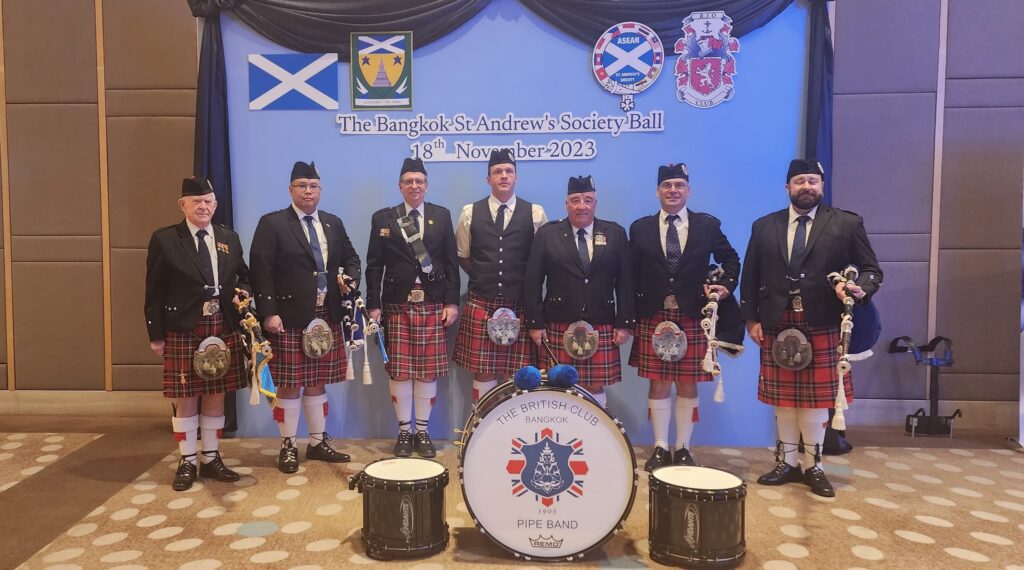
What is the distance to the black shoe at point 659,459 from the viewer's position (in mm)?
3365

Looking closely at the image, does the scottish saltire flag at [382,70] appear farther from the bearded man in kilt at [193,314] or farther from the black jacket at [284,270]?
the bearded man in kilt at [193,314]

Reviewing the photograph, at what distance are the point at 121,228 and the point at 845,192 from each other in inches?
191

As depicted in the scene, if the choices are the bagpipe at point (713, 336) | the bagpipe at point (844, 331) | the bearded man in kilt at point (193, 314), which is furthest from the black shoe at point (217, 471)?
the bagpipe at point (844, 331)

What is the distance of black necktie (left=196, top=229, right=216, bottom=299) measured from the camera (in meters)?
3.06

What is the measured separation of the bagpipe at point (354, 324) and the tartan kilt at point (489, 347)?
0.47m

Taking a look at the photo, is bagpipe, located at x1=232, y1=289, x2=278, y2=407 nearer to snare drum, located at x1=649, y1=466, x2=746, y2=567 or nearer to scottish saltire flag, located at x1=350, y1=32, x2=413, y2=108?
scottish saltire flag, located at x1=350, y1=32, x2=413, y2=108

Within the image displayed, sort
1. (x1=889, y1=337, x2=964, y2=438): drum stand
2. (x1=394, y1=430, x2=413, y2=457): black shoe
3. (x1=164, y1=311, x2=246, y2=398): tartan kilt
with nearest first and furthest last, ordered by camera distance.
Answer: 1. (x1=164, y1=311, x2=246, y2=398): tartan kilt
2. (x1=394, y1=430, x2=413, y2=457): black shoe
3. (x1=889, y1=337, x2=964, y2=438): drum stand

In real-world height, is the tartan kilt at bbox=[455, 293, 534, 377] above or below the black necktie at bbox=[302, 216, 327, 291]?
below

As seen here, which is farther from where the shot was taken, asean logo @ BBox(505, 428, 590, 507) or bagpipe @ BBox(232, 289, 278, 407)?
bagpipe @ BBox(232, 289, 278, 407)

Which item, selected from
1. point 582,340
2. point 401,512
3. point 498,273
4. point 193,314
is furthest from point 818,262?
point 193,314

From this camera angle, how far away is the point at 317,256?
3.33 metres

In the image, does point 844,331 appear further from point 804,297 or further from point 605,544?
point 605,544

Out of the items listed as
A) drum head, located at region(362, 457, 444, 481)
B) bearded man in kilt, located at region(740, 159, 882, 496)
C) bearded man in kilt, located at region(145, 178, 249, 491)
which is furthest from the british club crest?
bearded man in kilt, located at region(145, 178, 249, 491)

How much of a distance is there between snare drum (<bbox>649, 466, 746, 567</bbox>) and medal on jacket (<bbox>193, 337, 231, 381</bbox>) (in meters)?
2.03
